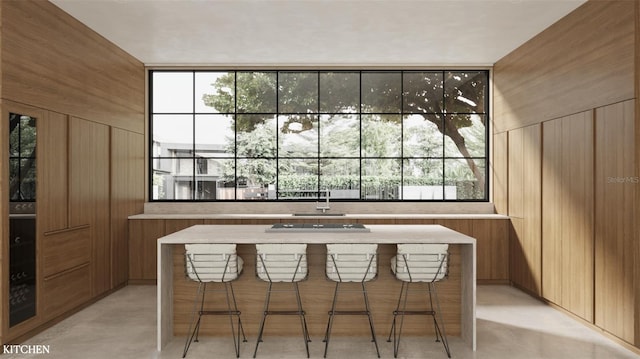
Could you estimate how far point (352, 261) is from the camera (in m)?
3.82

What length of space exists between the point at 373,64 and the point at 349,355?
181 inches

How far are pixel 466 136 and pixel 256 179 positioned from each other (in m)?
3.41

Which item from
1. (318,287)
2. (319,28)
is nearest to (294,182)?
(319,28)

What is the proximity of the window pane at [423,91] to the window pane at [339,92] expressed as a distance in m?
0.78

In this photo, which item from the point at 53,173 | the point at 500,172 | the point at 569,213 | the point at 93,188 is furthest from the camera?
the point at 500,172

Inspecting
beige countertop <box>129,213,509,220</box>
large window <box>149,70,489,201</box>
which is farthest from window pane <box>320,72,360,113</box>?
beige countertop <box>129,213,509,220</box>

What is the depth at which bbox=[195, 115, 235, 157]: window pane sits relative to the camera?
290 inches

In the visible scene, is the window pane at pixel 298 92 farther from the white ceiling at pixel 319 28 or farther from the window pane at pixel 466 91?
the window pane at pixel 466 91

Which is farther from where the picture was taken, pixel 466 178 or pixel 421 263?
pixel 466 178

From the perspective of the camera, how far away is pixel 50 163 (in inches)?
184

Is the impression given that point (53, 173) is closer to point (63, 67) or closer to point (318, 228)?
point (63, 67)

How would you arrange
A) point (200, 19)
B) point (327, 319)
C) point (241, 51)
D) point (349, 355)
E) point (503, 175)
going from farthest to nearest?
point (503, 175), point (241, 51), point (200, 19), point (327, 319), point (349, 355)

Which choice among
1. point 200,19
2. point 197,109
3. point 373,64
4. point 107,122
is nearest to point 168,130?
point 197,109

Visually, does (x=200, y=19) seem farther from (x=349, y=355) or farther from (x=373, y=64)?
(x=349, y=355)
